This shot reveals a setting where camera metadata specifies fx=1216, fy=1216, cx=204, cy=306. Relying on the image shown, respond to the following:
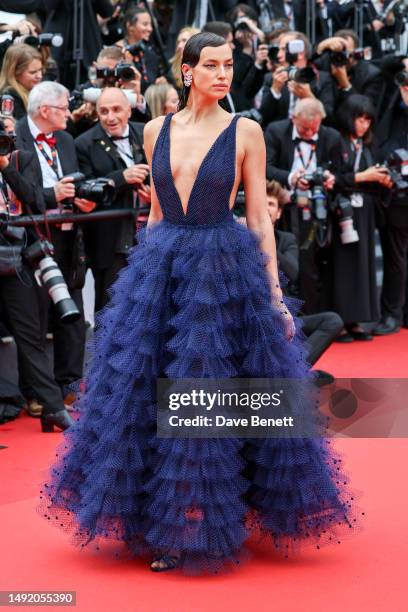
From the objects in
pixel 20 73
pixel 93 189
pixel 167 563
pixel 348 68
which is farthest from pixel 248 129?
pixel 348 68

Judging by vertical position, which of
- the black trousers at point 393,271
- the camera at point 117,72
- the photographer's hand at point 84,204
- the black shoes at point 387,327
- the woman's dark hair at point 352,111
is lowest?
the black shoes at point 387,327

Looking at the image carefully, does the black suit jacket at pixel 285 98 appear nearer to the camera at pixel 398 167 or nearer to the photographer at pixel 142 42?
the camera at pixel 398 167

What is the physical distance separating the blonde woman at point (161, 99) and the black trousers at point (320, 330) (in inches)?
67.0

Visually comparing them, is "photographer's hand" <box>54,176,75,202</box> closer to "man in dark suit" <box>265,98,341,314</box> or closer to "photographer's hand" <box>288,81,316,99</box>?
"man in dark suit" <box>265,98,341,314</box>

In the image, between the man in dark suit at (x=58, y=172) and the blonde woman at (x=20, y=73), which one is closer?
the man in dark suit at (x=58, y=172)

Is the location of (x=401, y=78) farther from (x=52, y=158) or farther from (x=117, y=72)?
(x=52, y=158)

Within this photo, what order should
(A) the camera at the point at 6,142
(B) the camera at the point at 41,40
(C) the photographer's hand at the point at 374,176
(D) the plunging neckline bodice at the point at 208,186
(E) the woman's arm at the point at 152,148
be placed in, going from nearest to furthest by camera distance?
(D) the plunging neckline bodice at the point at 208,186 < (E) the woman's arm at the point at 152,148 < (A) the camera at the point at 6,142 < (B) the camera at the point at 41,40 < (C) the photographer's hand at the point at 374,176

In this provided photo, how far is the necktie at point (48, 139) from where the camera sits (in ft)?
20.9

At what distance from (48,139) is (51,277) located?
3.13ft

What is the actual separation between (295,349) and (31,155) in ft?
9.05

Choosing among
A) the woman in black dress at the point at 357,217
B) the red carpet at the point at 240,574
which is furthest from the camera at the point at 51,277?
the woman in black dress at the point at 357,217

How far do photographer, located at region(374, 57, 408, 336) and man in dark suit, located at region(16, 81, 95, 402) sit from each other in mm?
3080

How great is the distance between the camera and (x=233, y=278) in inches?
150

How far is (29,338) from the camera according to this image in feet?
19.8
